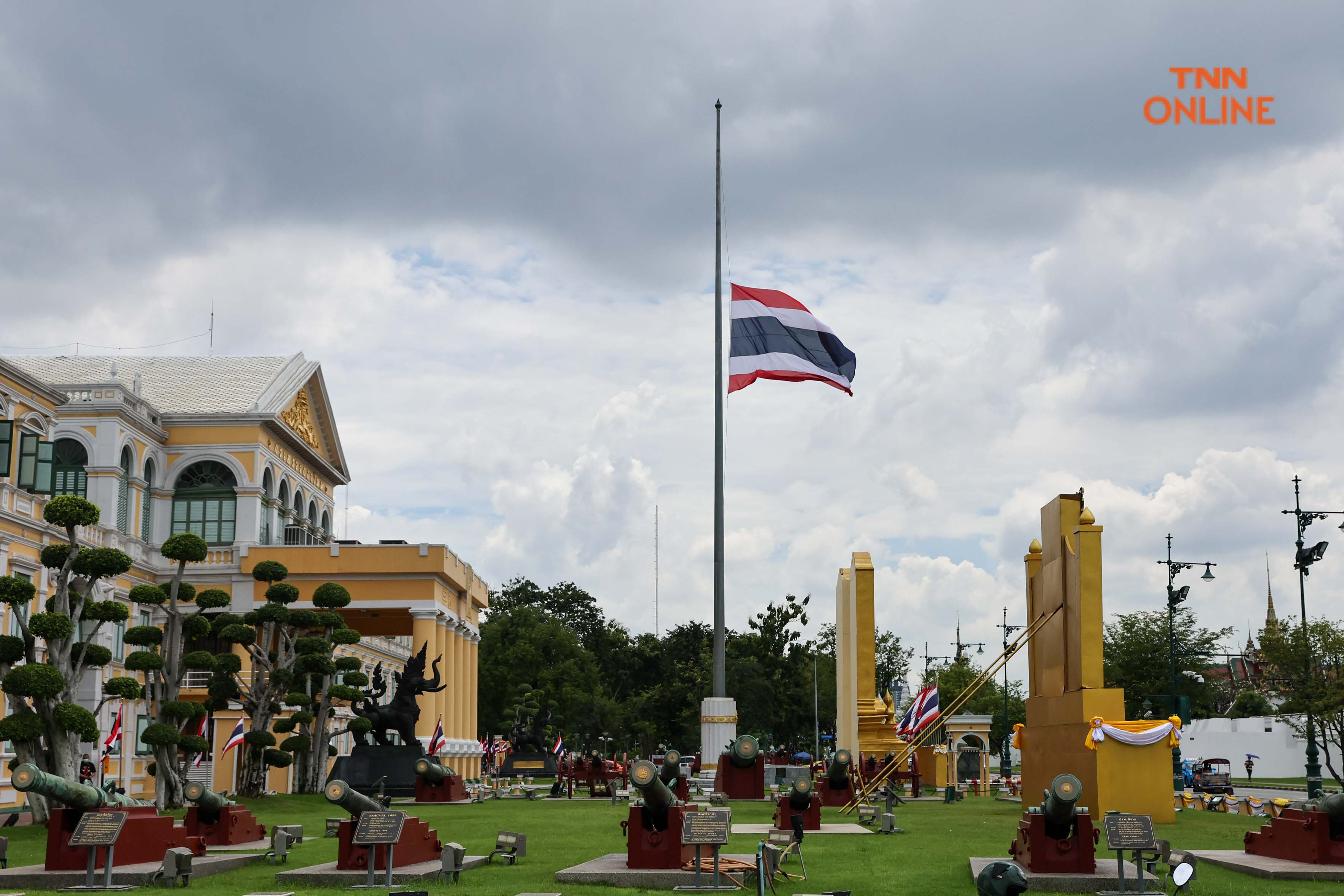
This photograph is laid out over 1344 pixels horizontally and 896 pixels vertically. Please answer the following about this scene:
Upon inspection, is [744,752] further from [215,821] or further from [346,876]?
[346,876]

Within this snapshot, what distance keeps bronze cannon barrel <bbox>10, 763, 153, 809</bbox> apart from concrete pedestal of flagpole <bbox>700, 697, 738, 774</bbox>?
1448 centimetres

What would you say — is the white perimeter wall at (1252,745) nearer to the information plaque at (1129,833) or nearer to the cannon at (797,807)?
the cannon at (797,807)

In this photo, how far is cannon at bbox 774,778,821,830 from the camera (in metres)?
20.6

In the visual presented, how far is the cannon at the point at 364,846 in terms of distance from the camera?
15.7 metres

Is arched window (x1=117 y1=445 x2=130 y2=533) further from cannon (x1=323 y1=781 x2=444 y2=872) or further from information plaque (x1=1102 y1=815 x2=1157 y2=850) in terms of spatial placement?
information plaque (x1=1102 y1=815 x2=1157 y2=850)

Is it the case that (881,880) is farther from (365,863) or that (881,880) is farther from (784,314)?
(784,314)

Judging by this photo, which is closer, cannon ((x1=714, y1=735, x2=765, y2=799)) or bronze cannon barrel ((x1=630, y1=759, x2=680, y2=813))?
bronze cannon barrel ((x1=630, y1=759, x2=680, y2=813))

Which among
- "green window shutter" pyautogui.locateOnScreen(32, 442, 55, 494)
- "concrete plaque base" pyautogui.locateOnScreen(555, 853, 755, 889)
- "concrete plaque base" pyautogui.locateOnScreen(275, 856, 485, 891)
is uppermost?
"green window shutter" pyautogui.locateOnScreen(32, 442, 55, 494)

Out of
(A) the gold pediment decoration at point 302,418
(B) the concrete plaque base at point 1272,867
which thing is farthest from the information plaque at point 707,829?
(A) the gold pediment decoration at point 302,418

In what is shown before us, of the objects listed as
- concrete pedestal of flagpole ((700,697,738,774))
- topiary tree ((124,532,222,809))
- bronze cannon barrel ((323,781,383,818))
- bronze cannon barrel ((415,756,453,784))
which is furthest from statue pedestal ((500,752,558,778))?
bronze cannon barrel ((323,781,383,818))

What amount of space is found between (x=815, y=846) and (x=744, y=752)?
30.3 ft

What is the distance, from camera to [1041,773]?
26.3 metres

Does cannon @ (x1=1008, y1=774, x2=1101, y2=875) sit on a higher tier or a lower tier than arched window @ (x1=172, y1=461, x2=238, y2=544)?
lower

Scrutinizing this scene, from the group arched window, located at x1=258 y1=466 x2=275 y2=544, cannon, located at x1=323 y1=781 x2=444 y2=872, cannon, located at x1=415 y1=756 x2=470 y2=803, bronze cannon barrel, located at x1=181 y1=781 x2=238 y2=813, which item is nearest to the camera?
cannon, located at x1=323 y1=781 x2=444 y2=872
